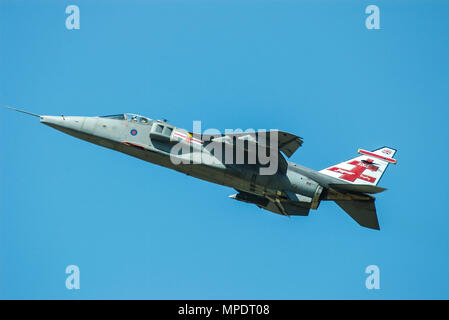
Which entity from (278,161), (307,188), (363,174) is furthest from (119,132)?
(363,174)

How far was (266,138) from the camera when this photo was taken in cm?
1973

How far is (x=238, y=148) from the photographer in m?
20.4

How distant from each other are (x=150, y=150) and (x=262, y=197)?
521 centimetres

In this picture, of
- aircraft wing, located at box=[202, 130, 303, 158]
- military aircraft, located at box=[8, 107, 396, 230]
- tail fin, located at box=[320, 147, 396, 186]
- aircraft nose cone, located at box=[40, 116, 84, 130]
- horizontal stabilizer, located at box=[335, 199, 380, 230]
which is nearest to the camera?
aircraft wing, located at box=[202, 130, 303, 158]

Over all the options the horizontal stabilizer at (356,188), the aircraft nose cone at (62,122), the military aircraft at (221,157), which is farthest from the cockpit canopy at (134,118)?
the horizontal stabilizer at (356,188)

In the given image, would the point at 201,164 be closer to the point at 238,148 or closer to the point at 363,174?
the point at 238,148

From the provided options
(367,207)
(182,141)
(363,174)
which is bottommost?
(367,207)

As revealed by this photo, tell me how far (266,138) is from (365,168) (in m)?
4.99

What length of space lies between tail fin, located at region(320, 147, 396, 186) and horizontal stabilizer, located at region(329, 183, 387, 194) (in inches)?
28.6

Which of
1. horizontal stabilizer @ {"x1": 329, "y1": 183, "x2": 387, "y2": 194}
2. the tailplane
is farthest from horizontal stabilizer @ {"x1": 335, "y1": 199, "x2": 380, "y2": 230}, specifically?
Answer: horizontal stabilizer @ {"x1": 329, "y1": 183, "x2": 387, "y2": 194}

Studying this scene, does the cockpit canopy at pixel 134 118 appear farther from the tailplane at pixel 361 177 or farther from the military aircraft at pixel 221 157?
the tailplane at pixel 361 177

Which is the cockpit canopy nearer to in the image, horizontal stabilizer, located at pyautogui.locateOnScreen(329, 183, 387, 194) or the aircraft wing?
the aircraft wing

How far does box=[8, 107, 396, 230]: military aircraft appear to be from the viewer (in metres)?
20.5

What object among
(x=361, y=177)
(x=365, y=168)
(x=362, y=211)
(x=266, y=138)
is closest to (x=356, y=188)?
(x=361, y=177)
